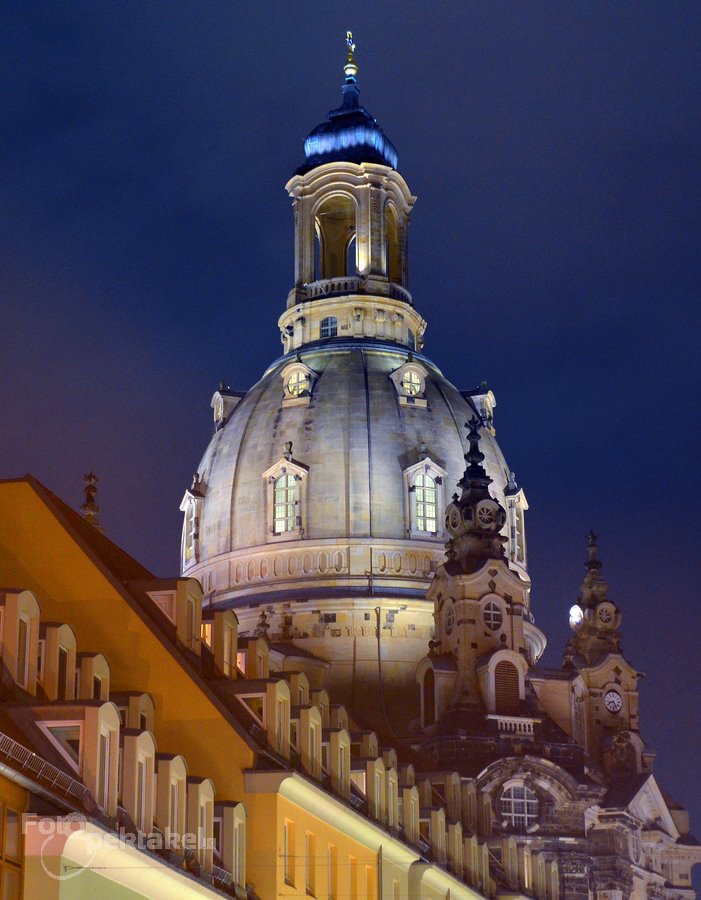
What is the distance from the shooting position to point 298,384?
391 feet

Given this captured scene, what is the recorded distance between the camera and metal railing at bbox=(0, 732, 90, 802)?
34.2 m

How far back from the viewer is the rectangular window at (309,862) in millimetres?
49906

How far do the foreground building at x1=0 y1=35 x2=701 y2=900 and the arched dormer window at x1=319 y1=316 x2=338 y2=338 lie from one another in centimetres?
14

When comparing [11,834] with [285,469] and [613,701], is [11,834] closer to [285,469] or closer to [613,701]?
[285,469]

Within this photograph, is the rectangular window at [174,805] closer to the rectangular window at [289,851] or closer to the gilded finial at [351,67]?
the rectangular window at [289,851]

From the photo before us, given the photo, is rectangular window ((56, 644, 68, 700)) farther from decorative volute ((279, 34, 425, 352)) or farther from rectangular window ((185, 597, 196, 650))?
decorative volute ((279, 34, 425, 352))

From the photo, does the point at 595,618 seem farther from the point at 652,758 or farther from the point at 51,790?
the point at 51,790

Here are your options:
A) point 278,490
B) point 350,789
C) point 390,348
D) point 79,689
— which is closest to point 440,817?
point 350,789

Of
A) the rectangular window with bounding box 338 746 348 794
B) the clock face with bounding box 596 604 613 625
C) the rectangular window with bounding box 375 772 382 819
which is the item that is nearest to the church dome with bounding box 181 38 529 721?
the clock face with bounding box 596 604 613 625

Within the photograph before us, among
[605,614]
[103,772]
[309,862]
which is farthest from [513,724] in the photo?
[103,772]

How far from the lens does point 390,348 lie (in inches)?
4830

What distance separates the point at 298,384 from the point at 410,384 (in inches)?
233

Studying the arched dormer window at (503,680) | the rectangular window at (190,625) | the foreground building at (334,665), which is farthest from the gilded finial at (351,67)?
the rectangular window at (190,625)

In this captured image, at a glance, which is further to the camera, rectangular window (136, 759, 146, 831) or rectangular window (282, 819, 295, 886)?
rectangular window (282, 819, 295, 886)
